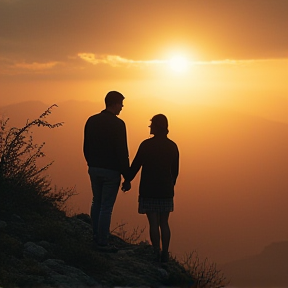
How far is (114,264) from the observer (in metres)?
7.79

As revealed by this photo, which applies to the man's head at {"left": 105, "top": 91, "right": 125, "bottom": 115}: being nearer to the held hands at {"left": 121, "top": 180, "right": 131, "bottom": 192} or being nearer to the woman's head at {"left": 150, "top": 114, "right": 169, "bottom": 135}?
the woman's head at {"left": 150, "top": 114, "right": 169, "bottom": 135}

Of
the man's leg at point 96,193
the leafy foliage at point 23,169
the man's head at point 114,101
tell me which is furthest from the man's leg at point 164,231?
the leafy foliage at point 23,169

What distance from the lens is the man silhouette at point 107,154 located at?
318 inches

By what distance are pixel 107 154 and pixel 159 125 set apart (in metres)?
0.83

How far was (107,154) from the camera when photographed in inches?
318

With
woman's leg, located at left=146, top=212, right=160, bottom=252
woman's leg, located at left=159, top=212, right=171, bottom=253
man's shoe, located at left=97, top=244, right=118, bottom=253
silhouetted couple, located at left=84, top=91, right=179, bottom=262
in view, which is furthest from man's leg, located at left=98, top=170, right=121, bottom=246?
woman's leg, located at left=159, top=212, right=171, bottom=253

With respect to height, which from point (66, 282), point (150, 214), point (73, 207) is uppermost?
point (73, 207)

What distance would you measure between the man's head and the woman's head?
19.9 inches

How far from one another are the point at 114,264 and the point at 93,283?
1015 mm

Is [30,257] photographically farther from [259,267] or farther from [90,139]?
[259,267]

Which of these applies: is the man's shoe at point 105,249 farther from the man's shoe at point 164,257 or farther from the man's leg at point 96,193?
the man's shoe at point 164,257

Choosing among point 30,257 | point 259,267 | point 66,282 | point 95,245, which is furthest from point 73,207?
point 259,267

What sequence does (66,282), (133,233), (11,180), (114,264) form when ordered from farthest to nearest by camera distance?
(133,233)
(11,180)
(114,264)
(66,282)

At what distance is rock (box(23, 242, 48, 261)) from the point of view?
735 centimetres
